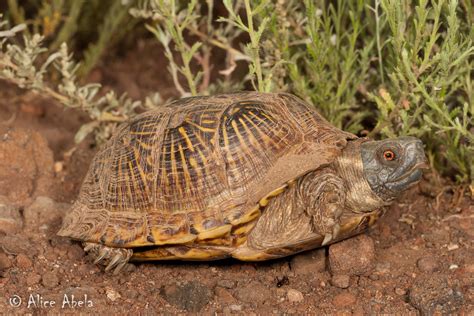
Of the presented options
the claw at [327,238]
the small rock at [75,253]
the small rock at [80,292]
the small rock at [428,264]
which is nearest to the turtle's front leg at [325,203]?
the claw at [327,238]

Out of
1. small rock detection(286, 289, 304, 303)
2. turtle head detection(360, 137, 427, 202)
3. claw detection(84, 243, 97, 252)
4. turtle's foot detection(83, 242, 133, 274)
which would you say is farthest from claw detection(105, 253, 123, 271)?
turtle head detection(360, 137, 427, 202)

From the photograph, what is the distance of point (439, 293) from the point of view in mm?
2697

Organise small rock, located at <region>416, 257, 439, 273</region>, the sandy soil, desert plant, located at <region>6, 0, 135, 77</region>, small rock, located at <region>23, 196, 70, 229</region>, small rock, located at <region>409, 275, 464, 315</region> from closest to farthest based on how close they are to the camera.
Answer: small rock, located at <region>409, 275, 464, 315</region>
the sandy soil
small rock, located at <region>416, 257, 439, 273</region>
small rock, located at <region>23, 196, 70, 229</region>
desert plant, located at <region>6, 0, 135, 77</region>

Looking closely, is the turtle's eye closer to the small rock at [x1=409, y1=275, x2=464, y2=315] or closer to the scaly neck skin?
the scaly neck skin

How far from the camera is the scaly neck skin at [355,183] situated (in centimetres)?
297

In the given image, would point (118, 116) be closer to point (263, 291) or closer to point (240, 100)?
point (240, 100)

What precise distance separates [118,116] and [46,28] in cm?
107

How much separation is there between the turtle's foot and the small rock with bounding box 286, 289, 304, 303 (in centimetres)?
74

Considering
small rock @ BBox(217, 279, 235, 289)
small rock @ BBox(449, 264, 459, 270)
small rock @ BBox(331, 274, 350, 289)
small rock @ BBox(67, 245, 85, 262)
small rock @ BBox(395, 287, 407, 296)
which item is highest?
small rock @ BBox(67, 245, 85, 262)

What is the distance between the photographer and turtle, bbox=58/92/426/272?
2877 mm

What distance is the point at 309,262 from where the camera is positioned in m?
3.09

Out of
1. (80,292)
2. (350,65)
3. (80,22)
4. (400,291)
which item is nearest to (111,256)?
(80,292)

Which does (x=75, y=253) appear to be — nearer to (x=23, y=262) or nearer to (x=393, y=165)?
(x=23, y=262)

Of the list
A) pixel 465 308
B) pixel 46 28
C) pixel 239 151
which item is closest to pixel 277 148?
pixel 239 151
